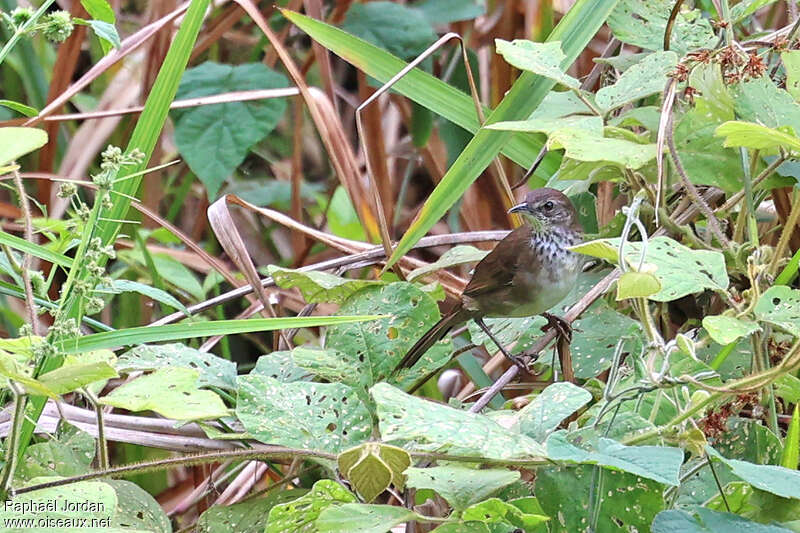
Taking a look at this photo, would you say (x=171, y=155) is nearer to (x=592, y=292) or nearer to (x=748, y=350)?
(x=592, y=292)

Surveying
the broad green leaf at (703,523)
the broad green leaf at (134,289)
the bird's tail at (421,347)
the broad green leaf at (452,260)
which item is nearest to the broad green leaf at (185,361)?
the broad green leaf at (134,289)

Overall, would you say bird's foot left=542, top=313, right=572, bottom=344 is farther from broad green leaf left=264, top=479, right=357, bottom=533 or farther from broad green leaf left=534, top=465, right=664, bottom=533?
broad green leaf left=264, top=479, right=357, bottom=533

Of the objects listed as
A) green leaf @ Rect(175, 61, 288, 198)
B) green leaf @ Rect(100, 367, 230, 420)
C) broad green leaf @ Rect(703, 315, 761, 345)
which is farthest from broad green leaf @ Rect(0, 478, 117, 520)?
green leaf @ Rect(175, 61, 288, 198)

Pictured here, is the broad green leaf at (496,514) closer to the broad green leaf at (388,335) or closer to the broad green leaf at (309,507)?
the broad green leaf at (309,507)

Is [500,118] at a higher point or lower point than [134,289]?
higher

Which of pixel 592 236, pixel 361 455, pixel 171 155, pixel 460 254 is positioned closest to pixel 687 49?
pixel 592 236

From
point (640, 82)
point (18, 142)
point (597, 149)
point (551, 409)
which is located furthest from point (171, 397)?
point (640, 82)

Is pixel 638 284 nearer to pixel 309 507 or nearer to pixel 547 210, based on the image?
pixel 309 507
